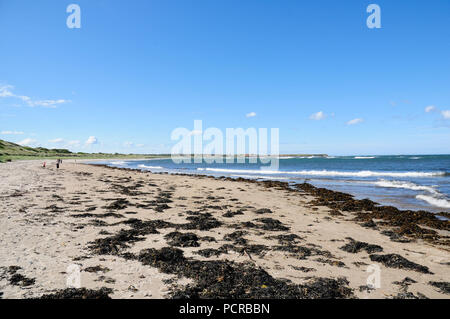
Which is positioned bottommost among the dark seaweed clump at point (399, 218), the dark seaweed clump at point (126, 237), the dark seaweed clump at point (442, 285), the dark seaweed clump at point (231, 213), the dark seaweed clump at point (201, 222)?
the dark seaweed clump at point (399, 218)

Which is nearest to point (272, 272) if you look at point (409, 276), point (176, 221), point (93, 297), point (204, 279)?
point (204, 279)

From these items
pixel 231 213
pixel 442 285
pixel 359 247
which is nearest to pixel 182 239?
pixel 231 213

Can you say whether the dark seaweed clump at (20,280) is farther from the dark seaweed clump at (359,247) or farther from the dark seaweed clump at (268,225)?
the dark seaweed clump at (359,247)

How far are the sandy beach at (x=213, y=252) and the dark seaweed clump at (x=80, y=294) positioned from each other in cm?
3

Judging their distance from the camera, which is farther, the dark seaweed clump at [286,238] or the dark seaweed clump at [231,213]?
the dark seaweed clump at [231,213]

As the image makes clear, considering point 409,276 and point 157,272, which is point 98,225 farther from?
point 409,276

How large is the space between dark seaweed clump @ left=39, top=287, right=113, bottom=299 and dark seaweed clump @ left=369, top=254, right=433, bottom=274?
6.05 meters

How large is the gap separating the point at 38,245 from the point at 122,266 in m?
2.59

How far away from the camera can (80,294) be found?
3.91 meters

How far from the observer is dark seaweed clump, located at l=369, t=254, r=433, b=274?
5.42m

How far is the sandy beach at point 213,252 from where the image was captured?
429 cm

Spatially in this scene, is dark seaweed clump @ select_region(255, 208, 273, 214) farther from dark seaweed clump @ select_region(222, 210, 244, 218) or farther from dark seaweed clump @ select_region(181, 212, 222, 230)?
dark seaweed clump @ select_region(181, 212, 222, 230)

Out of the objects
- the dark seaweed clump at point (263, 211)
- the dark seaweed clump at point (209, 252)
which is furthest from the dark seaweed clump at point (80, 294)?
the dark seaweed clump at point (263, 211)

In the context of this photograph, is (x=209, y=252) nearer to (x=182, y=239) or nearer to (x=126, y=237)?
(x=182, y=239)
